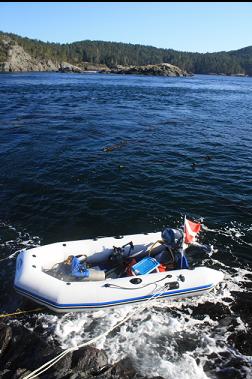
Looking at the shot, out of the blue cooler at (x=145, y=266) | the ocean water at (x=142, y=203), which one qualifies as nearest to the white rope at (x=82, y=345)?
the ocean water at (x=142, y=203)

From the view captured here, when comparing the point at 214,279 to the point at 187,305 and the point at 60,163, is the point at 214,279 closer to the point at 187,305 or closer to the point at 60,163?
the point at 187,305

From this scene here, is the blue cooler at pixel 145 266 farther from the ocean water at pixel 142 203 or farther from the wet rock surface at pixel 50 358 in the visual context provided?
the wet rock surface at pixel 50 358

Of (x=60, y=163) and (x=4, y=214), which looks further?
(x=60, y=163)

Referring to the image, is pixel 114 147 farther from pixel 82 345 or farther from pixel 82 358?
pixel 82 358

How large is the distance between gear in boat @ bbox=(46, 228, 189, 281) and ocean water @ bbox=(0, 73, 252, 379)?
4.12ft

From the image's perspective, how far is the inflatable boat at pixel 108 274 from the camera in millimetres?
10656

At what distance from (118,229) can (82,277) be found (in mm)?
4455

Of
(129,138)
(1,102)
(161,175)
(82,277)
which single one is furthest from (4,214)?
(1,102)

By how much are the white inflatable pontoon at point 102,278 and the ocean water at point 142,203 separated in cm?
61

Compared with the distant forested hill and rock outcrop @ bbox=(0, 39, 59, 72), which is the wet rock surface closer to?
rock outcrop @ bbox=(0, 39, 59, 72)

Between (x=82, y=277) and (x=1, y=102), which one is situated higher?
(x=1, y=102)

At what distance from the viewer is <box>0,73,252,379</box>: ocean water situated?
10141 mm

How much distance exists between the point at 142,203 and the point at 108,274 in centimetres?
619

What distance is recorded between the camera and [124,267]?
1230 cm
